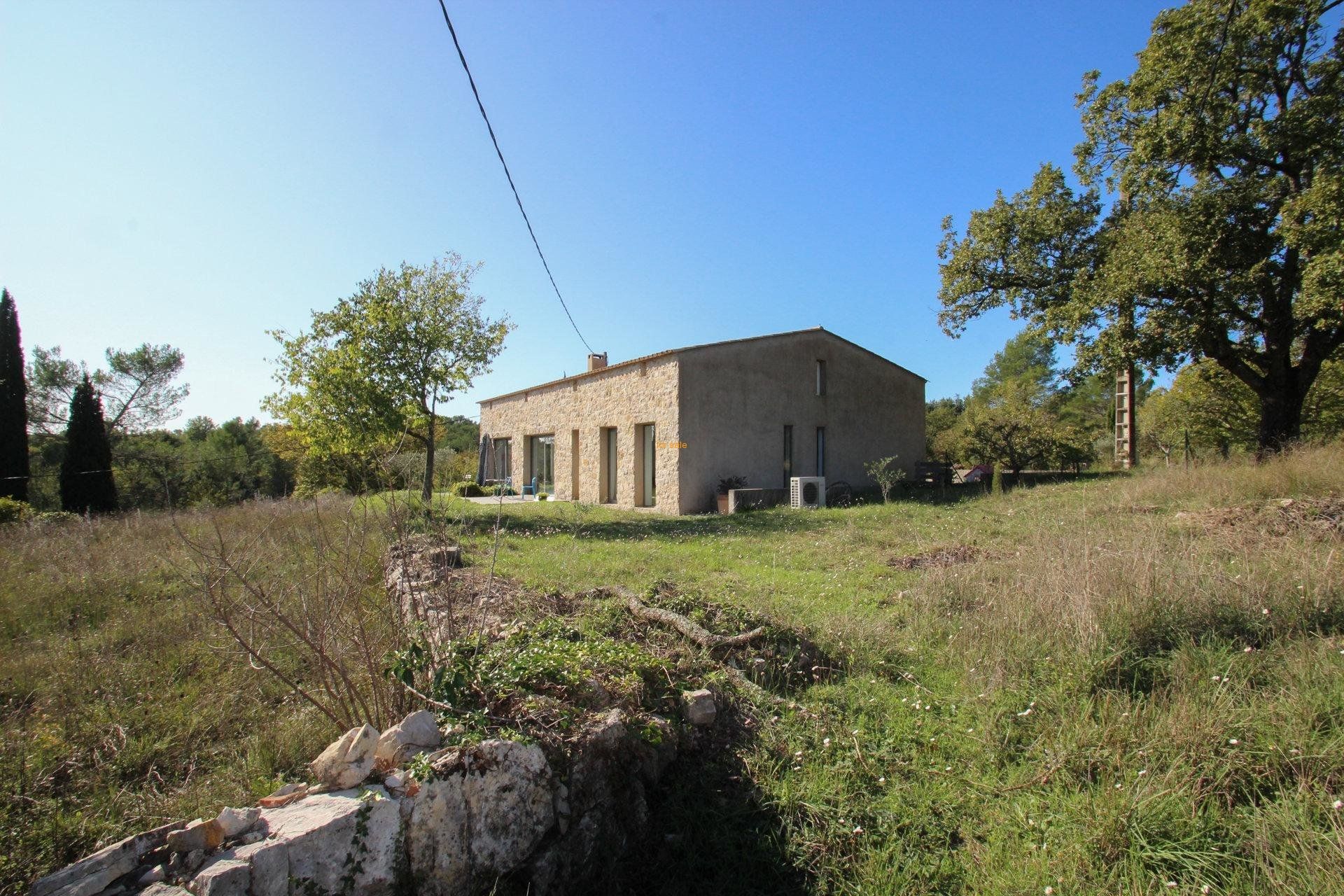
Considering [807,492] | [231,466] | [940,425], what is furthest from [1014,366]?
[231,466]

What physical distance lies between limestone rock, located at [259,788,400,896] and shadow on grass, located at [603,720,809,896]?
99 cm

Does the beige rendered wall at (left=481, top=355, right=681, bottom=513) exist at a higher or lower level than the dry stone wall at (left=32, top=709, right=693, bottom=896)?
higher

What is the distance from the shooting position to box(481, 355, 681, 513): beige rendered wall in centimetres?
1566

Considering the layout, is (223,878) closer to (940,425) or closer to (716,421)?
(716,421)

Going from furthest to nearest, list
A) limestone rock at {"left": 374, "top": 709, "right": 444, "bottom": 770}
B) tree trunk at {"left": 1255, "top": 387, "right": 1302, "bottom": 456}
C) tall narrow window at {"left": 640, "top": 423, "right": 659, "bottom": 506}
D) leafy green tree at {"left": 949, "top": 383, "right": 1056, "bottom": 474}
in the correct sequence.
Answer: leafy green tree at {"left": 949, "top": 383, "right": 1056, "bottom": 474}
tall narrow window at {"left": 640, "top": 423, "right": 659, "bottom": 506}
tree trunk at {"left": 1255, "top": 387, "right": 1302, "bottom": 456}
limestone rock at {"left": 374, "top": 709, "right": 444, "bottom": 770}

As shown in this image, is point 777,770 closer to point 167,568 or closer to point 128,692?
point 128,692

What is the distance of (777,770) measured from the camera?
10.2 feet

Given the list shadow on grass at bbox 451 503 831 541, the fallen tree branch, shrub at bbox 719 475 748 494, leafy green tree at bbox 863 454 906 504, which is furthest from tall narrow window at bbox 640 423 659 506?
the fallen tree branch

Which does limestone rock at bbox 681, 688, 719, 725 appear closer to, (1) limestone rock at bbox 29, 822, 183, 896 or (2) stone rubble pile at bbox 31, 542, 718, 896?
(2) stone rubble pile at bbox 31, 542, 718, 896

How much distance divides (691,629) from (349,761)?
2480mm

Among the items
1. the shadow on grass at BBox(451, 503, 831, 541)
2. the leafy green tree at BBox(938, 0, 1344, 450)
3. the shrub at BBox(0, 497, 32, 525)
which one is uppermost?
the leafy green tree at BBox(938, 0, 1344, 450)

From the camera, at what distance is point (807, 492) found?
15281 millimetres

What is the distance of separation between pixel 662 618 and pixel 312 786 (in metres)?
2.57

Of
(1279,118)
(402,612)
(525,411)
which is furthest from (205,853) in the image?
(525,411)
